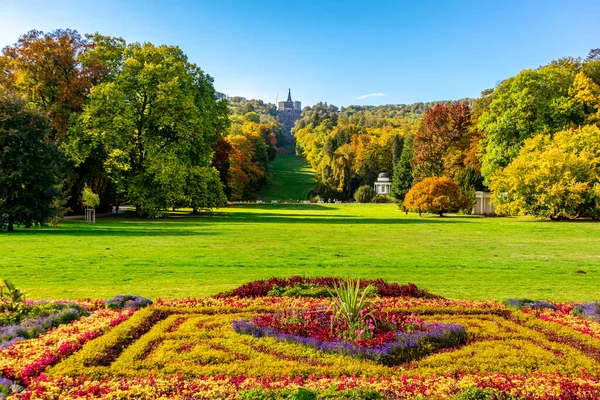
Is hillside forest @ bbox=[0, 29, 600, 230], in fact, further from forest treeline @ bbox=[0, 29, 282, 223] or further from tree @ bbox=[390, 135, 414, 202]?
tree @ bbox=[390, 135, 414, 202]

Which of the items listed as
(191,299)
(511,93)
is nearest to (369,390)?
(191,299)

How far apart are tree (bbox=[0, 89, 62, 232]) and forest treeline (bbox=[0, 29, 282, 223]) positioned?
619 centimetres

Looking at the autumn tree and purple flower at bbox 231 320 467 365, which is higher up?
the autumn tree

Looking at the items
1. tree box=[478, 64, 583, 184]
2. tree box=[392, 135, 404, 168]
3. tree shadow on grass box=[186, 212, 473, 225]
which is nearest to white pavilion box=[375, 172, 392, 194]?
tree box=[392, 135, 404, 168]

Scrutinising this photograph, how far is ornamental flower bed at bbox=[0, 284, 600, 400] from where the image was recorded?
206 inches

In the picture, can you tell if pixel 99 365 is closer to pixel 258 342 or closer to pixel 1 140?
pixel 258 342

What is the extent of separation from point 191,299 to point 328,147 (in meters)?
96.7

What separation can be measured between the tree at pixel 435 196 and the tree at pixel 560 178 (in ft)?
21.6

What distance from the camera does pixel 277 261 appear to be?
1577cm

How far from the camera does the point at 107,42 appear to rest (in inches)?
1448

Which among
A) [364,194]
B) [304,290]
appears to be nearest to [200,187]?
[304,290]

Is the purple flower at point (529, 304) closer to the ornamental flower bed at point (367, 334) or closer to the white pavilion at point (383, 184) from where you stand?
the ornamental flower bed at point (367, 334)

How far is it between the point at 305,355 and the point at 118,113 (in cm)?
3104

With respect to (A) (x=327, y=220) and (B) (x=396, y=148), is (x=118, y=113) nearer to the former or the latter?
(A) (x=327, y=220)
